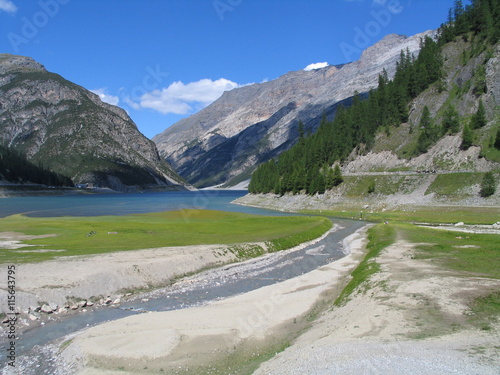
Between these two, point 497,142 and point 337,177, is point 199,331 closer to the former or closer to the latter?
point 497,142

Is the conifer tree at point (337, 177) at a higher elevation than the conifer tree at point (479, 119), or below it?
below

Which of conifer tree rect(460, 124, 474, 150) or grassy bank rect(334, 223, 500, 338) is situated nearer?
grassy bank rect(334, 223, 500, 338)

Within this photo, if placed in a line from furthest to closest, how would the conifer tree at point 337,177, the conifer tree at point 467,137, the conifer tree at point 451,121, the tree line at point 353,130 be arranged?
the tree line at point 353,130 < the conifer tree at point 337,177 < the conifer tree at point 451,121 < the conifer tree at point 467,137

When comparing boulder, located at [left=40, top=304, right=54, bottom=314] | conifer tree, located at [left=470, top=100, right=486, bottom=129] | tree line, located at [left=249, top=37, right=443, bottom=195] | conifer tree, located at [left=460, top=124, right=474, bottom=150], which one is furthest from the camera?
tree line, located at [left=249, top=37, right=443, bottom=195]

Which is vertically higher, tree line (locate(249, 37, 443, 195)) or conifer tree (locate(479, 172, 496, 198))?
tree line (locate(249, 37, 443, 195))

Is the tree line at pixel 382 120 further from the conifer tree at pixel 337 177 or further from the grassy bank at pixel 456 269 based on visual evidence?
the grassy bank at pixel 456 269

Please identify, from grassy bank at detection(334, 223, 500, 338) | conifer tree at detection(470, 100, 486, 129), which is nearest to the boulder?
grassy bank at detection(334, 223, 500, 338)

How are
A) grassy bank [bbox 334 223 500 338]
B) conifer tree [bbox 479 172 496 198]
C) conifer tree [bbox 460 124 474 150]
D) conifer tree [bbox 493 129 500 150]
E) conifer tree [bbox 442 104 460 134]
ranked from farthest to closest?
conifer tree [bbox 442 104 460 134] < conifer tree [bbox 460 124 474 150] < conifer tree [bbox 493 129 500 150] < conifer tree [bbox 479 172 496 198] < grassy bank [bbox 334 223 500 338]

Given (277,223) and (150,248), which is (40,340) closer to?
(150,248)

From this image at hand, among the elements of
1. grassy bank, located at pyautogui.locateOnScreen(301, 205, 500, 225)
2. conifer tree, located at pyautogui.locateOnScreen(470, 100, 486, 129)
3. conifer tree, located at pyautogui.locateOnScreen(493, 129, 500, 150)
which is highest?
conifer tree, located at pyautogui.locateOnScreen(470, 100, 486, 129)

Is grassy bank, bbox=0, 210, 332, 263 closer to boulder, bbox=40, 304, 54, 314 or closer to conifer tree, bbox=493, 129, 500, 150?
boulder, bbox=40, 304, 54, 314

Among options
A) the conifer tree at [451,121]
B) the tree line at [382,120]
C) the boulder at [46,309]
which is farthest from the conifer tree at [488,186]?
the boulder at [46,309]

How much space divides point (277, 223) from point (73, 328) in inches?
2059

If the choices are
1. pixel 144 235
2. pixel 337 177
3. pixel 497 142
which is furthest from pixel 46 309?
pixel 337 177
